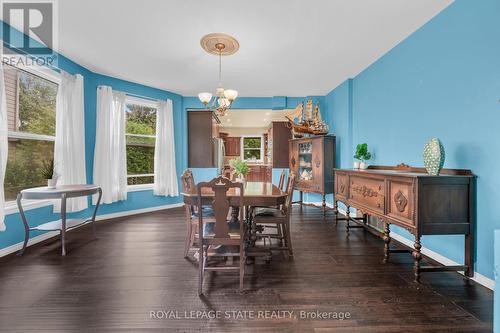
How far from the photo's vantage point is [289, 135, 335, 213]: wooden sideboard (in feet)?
15.0

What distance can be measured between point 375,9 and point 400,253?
2696mm

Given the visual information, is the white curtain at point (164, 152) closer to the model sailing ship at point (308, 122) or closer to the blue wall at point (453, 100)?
the model sailing ship at point (308, 122)

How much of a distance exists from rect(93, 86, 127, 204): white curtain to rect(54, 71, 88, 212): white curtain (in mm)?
343

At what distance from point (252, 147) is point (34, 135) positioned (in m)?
7.81

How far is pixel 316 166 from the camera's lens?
15.5 ft

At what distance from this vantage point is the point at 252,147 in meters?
10.4

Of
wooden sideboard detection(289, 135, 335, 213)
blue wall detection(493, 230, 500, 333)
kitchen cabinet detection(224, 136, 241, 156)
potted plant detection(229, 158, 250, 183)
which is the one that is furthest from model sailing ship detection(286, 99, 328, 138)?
kitchen cabinet detection(224, 136, 241, 156)

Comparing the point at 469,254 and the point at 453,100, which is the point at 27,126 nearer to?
the point at 453,100

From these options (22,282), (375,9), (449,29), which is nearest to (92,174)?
(22,282)

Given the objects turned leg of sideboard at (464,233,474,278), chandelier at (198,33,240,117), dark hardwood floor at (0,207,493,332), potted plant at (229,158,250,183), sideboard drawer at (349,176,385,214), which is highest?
chandelier at (198,33,240,117)

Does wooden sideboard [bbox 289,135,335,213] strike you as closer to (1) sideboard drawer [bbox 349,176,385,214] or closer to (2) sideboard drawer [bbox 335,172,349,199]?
(2) sideboard drawer [bbox 335,172,349,199]

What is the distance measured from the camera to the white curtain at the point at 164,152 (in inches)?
197

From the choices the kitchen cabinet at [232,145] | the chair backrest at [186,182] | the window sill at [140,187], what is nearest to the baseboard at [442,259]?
the chair backrest at [186,182]

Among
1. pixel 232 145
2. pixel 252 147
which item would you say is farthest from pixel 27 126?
pixel 252 147
